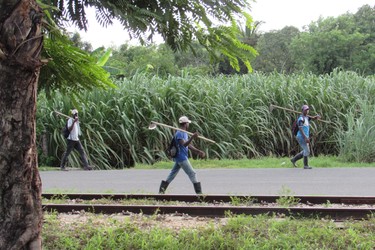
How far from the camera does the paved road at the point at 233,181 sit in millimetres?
9656

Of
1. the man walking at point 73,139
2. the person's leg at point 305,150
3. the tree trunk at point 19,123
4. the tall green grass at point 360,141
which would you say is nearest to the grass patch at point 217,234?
the tree trunk at point 19,123

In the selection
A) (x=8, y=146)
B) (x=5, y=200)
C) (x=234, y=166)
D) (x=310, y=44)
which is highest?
(x=310, y=44)

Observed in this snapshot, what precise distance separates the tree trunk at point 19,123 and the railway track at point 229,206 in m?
3.58

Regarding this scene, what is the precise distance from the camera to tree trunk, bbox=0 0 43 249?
314 cm

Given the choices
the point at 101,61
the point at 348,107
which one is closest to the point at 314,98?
the point at 348,107

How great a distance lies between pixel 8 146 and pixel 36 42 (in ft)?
2.25

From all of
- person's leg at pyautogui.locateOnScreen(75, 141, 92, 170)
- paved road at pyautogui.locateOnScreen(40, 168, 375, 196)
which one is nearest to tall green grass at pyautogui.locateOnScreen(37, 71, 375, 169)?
person's leg at pyautogui.locateOnScreen(75, 141, 92, 170)

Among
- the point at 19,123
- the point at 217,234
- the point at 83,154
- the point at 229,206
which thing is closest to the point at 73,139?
the point at 83,154

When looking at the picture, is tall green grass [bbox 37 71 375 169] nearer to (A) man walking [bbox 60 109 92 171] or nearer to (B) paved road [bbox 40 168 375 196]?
(A) man walking [bbox 60 109 92 171]

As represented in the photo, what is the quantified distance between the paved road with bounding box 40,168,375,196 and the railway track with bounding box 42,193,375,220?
1061 millimetres

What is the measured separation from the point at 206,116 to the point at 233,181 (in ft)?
18.6

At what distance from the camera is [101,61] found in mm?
3783

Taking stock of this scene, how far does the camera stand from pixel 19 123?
10.9ft

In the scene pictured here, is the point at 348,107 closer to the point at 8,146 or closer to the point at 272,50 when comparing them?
the point at 8,146
